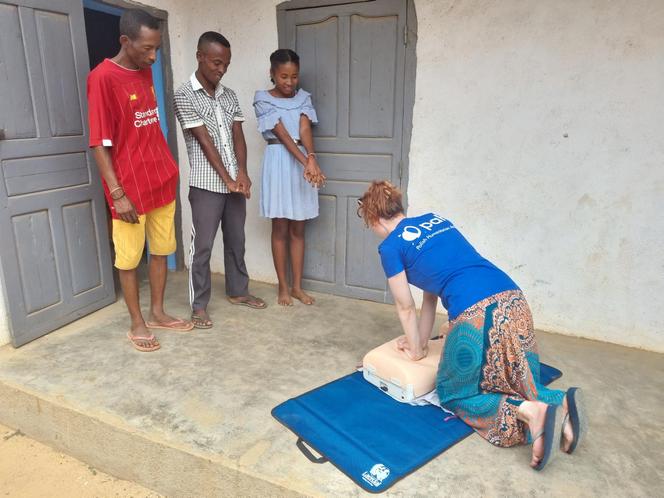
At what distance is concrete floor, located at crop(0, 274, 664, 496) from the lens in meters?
1.90

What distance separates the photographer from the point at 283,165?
3.39m

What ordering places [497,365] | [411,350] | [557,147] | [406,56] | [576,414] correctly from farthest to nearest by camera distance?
1. [406,56]
2. [557,147]
3. [411,350]
4. [497,365]
5. [576,414]

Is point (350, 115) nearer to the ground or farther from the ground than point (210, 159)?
farther from the ground

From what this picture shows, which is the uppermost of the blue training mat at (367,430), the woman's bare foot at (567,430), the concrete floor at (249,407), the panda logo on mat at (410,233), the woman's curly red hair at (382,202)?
the woman's curly red hair at (382,202)

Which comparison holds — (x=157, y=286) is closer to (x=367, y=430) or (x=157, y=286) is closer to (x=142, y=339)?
(x=142, y=339)

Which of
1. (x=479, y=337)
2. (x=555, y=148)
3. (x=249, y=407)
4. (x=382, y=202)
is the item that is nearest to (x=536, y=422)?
(x=479, y=337)

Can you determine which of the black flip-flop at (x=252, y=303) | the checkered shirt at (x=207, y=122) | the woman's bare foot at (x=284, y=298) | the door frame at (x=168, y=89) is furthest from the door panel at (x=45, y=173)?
the woman's bare foot at (x=284, y=298)

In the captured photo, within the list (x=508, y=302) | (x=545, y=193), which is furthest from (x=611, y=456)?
(x=545, y=193)

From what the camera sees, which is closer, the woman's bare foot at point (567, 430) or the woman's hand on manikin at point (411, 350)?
the woman's bare foot at point (567, 430)

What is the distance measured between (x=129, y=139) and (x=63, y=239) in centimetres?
89

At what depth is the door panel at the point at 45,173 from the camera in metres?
2.74

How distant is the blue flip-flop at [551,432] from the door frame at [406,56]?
1.90 m

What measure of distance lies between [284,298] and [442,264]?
66.2 inches

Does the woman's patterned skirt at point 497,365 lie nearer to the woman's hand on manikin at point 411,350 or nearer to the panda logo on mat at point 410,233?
the woman's hand on manikin at point 411,350
